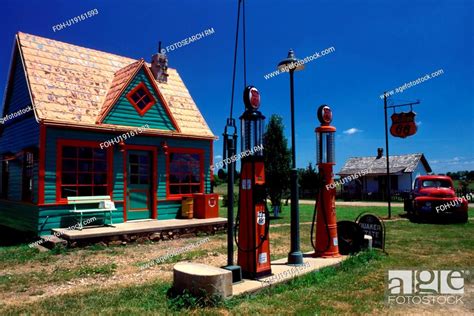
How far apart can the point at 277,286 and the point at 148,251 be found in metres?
4.63

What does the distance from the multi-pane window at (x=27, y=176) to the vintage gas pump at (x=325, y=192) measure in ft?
27.1

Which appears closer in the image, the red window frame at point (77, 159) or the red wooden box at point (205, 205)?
the red window frame at point (77, 159)

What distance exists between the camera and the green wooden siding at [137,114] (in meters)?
11.7

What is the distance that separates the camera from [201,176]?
1373 cm

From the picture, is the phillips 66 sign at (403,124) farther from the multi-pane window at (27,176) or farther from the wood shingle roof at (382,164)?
the wood shingle roof at (382,164)

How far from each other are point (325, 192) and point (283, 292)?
103 inches

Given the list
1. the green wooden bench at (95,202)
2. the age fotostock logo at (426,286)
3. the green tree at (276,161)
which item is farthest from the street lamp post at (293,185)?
the green tree at (276,161)

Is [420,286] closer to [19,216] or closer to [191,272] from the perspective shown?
[191,272]

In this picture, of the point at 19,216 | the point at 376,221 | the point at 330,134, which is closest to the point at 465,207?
the point at 376,221

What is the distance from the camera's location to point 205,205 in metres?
12.9

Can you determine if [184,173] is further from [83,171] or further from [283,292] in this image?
[283,292]

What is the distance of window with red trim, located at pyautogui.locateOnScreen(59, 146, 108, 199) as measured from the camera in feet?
34.6

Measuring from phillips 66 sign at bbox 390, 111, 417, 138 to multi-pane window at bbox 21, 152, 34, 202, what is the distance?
14.1 metres

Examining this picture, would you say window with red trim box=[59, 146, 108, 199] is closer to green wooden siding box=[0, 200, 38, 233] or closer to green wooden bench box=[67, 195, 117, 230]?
green wooden bench box=[67, 195, 117, 230]
